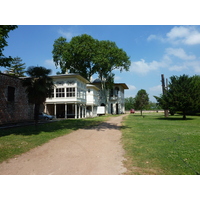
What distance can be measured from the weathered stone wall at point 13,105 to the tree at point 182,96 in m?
19.2

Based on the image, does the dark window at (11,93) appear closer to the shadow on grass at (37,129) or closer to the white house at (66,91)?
the shadow on grass at (37,129)

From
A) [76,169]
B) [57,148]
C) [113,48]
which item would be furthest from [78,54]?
[76,169]

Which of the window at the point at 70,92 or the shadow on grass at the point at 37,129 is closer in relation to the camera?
the shadow on grass at the point at 37,129

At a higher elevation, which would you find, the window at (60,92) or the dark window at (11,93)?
the window at (60,92)

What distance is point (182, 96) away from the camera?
22297 mm

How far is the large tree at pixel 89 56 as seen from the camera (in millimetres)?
39656

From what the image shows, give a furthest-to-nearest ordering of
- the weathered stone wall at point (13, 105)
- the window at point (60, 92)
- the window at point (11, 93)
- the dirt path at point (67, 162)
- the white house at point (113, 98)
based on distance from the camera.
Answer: the white house at point (113, 98) < the window at point (60, 92) < the window at point (11, 93) < the weathered stone wall at point (13, 105) < the dirt path at point (67, 162)

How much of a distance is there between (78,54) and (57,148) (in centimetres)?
3629

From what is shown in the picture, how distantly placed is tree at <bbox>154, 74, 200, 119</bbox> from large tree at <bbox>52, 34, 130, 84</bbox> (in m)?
18.6

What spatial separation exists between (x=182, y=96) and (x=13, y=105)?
2157 centimetres

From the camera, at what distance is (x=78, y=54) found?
4088 centimetres

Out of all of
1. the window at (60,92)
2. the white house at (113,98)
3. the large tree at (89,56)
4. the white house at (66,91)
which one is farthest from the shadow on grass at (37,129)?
the white house at (113,98)

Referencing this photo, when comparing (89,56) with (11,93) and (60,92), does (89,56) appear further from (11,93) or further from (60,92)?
(11,93)

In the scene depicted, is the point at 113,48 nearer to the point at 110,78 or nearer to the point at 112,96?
the point at 110,78
